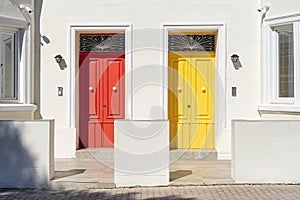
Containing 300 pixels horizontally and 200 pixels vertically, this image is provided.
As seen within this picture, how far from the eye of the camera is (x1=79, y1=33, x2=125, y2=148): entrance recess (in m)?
12.5

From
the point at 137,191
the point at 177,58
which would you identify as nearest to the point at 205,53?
the point at 177,58

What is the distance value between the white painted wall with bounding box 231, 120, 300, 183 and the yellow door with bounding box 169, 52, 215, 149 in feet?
10.9

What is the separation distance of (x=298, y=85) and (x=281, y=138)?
2284 mm

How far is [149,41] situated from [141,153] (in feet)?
13.8

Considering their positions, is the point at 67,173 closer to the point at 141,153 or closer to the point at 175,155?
the point at 141,153

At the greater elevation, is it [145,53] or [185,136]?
[145,53]

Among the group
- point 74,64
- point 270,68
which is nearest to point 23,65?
point 74,64

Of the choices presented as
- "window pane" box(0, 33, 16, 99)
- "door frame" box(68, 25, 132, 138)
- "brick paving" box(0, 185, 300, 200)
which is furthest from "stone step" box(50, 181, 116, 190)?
"window pane" box(0, 33, 16, 99)

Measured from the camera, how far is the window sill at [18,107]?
10.9 m

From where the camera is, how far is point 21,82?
11.6 metres

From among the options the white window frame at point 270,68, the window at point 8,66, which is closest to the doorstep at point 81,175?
the window at point 8,66

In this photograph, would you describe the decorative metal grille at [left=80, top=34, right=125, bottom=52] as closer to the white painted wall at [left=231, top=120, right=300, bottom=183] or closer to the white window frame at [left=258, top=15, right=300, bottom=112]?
the white window frame at [left=258, top=15, right=300, bottom=112]

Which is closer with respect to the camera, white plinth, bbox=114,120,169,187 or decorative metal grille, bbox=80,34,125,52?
white plinth, bbox=114,120,169,187

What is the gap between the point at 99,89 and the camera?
12.6 metres
